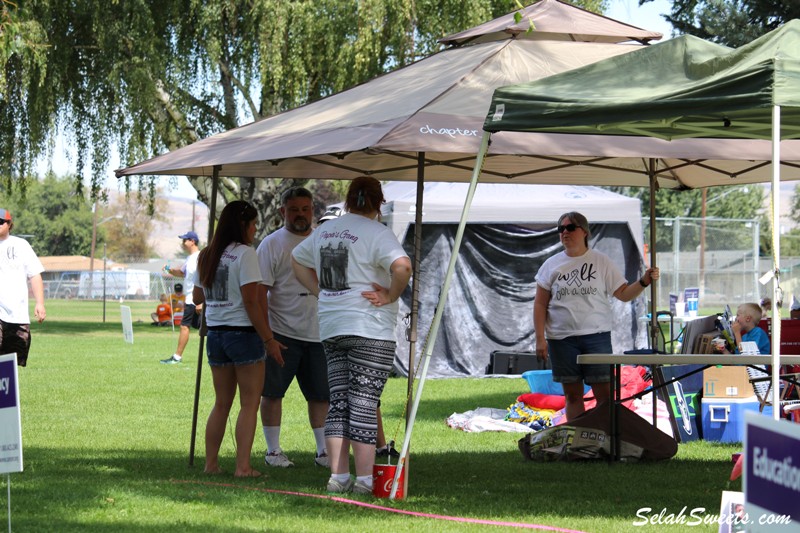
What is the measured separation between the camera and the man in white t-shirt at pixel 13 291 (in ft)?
30.3

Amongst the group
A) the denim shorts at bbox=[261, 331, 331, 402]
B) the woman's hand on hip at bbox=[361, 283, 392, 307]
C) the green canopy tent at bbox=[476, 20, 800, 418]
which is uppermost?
the green canopy tent at bbox=[476, 20, 800, 418]

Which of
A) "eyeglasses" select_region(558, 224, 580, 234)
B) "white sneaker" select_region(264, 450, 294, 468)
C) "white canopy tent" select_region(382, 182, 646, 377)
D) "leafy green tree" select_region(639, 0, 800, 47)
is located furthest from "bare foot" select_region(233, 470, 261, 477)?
"leafy green tree" select_region(639, 0, 800, 47)

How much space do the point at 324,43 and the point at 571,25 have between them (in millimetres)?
12846

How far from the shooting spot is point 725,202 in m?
76.9

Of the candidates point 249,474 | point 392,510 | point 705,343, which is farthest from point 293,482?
point 705,343

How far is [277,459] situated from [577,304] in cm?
232

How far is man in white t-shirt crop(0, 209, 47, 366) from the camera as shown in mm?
9250

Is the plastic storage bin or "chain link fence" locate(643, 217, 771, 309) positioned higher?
"chain link fence" locate(643, 217, 771, 309)

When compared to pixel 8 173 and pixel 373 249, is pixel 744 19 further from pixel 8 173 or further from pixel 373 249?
pixel 8 173

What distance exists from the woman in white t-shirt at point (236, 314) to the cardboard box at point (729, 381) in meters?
4.09

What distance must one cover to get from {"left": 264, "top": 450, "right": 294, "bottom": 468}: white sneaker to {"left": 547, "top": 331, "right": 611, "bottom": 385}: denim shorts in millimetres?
1958

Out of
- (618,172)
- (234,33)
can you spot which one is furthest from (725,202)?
(618,172)

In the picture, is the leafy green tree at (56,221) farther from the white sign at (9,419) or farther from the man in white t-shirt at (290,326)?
the white sign at (9,419)

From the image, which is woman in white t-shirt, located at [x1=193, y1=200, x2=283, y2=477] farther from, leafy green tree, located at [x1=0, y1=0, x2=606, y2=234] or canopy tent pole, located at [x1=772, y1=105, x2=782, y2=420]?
leafy green tree, located at [x1=0, y1=0, x2=606, y2=234]
